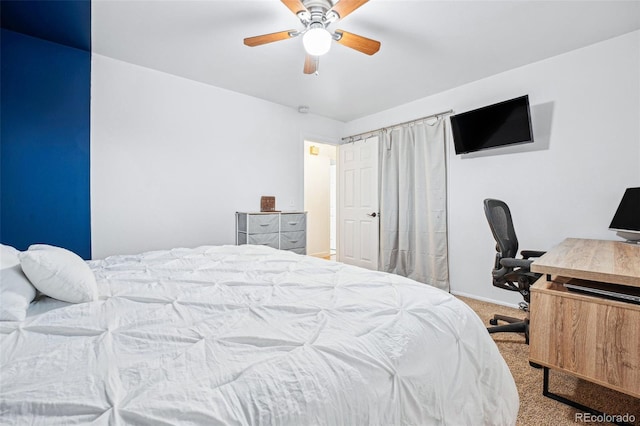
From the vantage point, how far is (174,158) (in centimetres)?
320

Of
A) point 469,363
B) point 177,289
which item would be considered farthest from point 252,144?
point 469,363

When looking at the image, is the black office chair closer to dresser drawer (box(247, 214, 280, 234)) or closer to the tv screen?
the tv screen

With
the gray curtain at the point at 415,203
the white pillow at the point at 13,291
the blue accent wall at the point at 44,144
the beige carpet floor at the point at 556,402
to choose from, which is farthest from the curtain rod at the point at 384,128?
the white pillow at the point at 13,291

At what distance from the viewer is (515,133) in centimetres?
283

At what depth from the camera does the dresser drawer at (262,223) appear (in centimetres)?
343

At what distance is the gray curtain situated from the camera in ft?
11.7

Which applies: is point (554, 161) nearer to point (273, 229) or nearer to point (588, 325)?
point (588, 325)

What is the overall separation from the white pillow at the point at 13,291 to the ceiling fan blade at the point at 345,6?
6.76ft

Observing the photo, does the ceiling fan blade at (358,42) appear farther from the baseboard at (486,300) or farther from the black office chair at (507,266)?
the baseboard at (486,300)

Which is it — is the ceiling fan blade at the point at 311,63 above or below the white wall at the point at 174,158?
above

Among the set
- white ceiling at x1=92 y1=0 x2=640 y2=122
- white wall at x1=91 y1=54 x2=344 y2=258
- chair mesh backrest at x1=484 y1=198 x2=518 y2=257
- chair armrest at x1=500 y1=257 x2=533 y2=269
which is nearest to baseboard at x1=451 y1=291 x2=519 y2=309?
chair mesh backrest at x1=484 y1=198 x2=518 y2=257

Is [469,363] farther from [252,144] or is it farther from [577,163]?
[252,144]

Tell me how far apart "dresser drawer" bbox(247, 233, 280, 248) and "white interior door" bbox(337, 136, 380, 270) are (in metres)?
1.50

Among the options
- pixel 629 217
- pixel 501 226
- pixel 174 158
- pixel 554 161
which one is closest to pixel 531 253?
pixel 501 226
